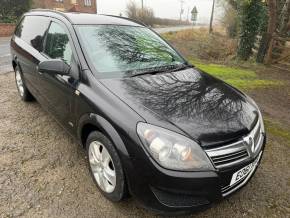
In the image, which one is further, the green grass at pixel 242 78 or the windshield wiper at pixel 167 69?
the green grass at pixel 242 78

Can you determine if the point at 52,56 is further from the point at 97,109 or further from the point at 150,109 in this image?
the point at 150,109

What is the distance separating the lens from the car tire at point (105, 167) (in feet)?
7.79

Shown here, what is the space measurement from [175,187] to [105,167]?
0.83 metres

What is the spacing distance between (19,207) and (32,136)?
4.70 ft

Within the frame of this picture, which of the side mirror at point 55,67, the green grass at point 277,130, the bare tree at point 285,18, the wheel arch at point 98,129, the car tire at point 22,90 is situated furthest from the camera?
the bare tree at point 285,18

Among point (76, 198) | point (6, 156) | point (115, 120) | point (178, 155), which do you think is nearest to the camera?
point (178, 155)

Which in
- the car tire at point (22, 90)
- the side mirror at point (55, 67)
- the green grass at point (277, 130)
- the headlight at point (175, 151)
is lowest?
the green grass at point (277, 130)

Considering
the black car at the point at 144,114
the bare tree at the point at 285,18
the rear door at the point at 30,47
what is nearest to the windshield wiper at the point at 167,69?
the black car at the point at 144,114

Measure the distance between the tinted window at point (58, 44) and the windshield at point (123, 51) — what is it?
0.22 meters

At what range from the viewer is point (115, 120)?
92.0 inches

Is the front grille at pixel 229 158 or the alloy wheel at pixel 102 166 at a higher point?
the front grille at pixel 229 158

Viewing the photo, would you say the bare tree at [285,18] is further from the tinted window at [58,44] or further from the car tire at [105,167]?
the car tire at [105,167]

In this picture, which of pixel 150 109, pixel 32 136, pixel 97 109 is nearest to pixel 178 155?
pixel 150 109

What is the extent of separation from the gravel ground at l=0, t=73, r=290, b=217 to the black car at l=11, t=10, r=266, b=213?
25 cm
